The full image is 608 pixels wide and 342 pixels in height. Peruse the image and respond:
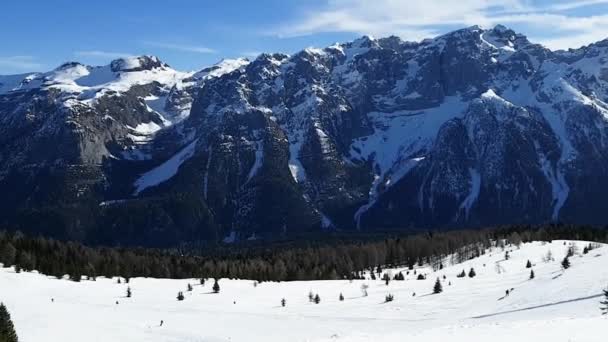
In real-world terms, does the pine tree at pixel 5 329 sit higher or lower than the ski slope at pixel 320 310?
higher

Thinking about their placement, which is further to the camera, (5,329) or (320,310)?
(320,310)

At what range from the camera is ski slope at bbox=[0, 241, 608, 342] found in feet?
177

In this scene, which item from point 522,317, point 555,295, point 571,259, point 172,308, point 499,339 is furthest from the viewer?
point 571,259

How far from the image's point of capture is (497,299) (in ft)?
276

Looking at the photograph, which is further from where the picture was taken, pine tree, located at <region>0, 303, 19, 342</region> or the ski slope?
the ski slope

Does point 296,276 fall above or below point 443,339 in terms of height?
below

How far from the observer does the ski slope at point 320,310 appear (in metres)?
53.9

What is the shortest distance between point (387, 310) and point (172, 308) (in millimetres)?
24015

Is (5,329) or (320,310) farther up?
(5,329)

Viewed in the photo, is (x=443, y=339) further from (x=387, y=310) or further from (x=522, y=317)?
(x=387, y=310)

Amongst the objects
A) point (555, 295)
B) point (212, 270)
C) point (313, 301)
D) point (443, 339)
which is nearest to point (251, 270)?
point (212, 270)

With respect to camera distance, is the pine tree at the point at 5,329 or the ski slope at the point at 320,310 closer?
the pine tree at the point at 5,329

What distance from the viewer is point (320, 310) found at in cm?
8500

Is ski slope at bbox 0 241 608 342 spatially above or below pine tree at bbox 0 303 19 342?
below
